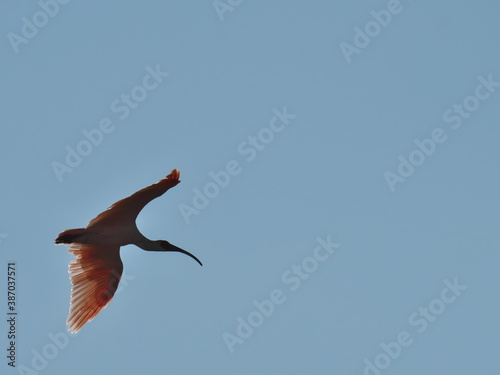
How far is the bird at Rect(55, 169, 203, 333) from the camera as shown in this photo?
23188mm

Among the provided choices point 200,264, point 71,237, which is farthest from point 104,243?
point 200,264

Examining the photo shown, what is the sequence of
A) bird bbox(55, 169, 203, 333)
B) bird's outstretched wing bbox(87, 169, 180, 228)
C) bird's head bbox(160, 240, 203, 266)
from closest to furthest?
bird's outstretched wing bbox(87, 169, 180, 228)
bird bbox(55, 169, 203, 333)
bird's head bbox(160, 240, 203, 266)

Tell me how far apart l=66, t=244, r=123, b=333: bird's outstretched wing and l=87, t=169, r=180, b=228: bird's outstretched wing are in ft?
6.45

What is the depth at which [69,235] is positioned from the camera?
23.2m

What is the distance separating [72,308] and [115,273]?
1433 mm

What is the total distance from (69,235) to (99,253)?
202 cm

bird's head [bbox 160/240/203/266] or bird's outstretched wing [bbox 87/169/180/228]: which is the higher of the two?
bird's outstretched wing [bbox 87/169/180/228]

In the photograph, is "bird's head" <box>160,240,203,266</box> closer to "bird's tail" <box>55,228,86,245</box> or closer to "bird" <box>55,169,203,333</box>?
"bird" <box>55,169,203,333</box>

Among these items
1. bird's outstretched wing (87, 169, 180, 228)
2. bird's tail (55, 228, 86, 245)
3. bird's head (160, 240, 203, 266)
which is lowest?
bird's head (160, 240, 203, 266)

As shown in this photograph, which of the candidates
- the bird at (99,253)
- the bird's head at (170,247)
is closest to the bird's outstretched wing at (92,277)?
the bird at (99,253)

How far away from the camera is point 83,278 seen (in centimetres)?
2533

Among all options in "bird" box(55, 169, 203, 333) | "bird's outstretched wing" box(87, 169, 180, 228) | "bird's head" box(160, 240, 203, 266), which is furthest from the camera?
"bird's head" box(160, 240, 203, 266)

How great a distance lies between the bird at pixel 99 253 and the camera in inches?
913

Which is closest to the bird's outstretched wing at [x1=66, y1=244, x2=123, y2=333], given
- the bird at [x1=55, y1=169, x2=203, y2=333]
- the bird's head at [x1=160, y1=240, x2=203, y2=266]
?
the bird at [x1=55, y1=169, x2=203, y2=333]
